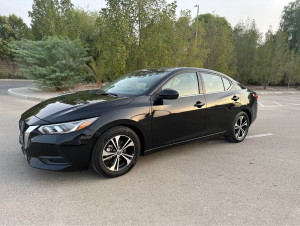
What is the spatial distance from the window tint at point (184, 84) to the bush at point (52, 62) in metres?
9.76

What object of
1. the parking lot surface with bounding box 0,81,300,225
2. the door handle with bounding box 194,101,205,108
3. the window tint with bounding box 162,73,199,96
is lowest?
the parking lot surface with bounding box 0,81,300,225

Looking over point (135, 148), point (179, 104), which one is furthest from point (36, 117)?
point (179, 104)

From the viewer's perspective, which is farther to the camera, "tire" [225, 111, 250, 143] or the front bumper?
"tire" [225, 111, 250, 143]

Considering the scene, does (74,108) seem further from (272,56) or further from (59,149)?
(272,56)

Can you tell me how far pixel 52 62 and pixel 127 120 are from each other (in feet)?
37.4

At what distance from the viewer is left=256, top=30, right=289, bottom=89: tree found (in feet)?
73.6

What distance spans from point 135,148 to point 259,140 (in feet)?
10.7

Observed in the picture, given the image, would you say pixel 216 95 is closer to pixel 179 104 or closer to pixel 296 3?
pixel 179 104

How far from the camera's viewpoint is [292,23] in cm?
3231

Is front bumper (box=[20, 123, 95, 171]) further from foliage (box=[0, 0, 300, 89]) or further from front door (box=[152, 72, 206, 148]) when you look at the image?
foliage (box=[0, 0, 300, 89])

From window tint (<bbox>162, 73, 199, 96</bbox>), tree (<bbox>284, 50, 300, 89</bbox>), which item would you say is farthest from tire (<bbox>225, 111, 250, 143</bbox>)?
tree (<bbox>284, 50, 300, 89</bbox>)

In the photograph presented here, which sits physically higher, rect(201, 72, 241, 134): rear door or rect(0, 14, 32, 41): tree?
rect(0, 14, 32, 41): tree

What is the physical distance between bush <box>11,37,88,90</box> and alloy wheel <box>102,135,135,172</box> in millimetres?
10118

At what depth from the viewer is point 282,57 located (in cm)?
2264
